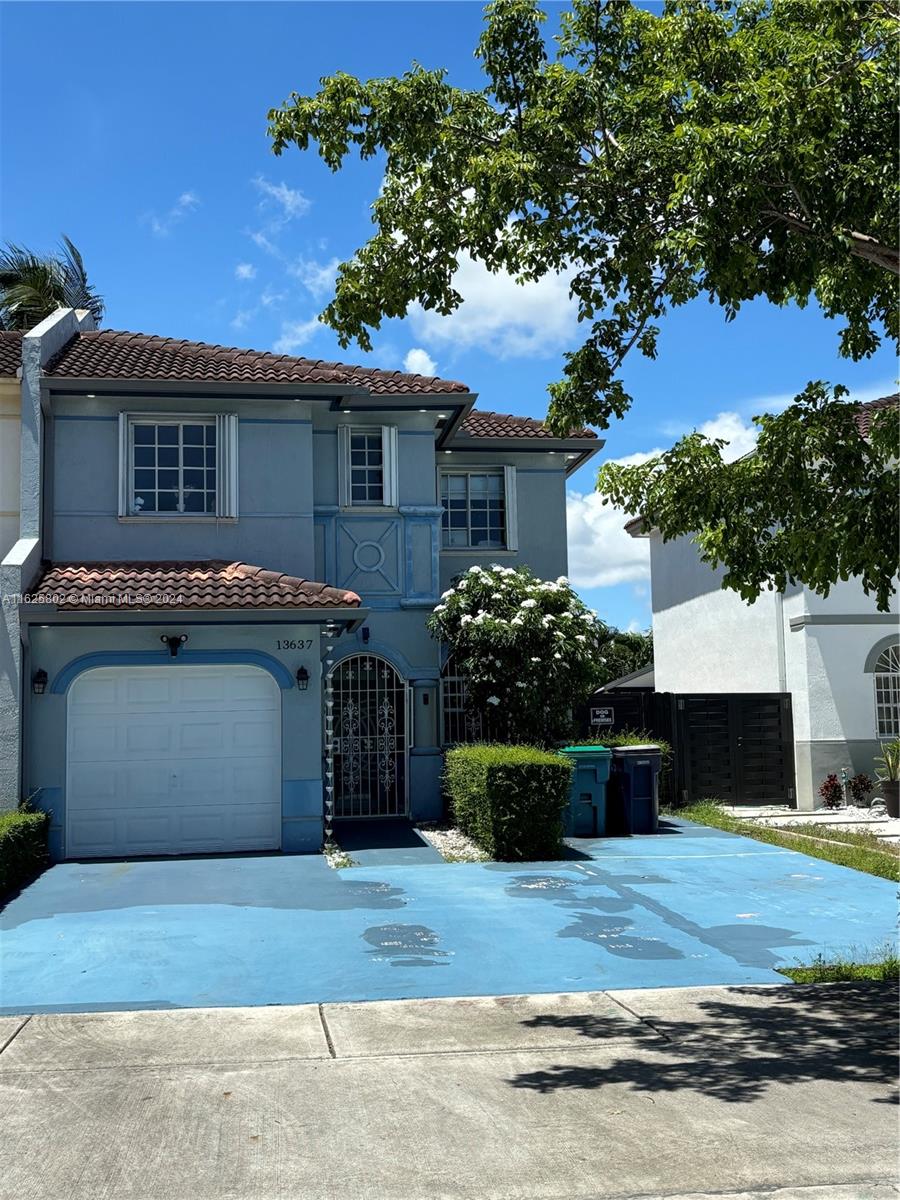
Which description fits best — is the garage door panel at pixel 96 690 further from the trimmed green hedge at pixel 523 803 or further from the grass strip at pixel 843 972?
the grass strip at pixel 843 972

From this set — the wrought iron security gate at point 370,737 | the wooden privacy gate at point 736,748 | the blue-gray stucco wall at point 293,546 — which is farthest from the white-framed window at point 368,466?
the wooden privacy gate at point 736,748

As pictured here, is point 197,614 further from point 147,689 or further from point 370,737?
point 370,737

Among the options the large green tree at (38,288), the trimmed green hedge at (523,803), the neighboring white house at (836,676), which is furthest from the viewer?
the large green tree at (38,288)

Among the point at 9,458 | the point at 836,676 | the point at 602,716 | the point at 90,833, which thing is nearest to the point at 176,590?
the point at 90,833

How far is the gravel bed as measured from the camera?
49.0 ft

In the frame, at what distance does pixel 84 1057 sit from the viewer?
22.2 feet

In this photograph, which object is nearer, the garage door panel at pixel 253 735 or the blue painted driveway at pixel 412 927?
the blue painted driveway at pixel 412 927

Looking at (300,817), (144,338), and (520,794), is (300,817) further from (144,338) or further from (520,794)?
(144,338)

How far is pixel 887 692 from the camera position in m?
20.2

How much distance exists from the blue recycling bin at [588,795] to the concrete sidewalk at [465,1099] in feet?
28.1

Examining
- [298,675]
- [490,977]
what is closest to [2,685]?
[298,675]

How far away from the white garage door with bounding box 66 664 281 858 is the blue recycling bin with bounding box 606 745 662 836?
5045mm

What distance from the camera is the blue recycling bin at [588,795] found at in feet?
54.8

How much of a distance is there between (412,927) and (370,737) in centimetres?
834
